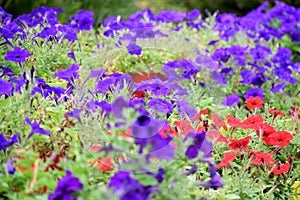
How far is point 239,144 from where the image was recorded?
2746mm

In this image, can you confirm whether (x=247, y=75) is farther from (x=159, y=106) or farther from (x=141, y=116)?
(x=141, y=116)

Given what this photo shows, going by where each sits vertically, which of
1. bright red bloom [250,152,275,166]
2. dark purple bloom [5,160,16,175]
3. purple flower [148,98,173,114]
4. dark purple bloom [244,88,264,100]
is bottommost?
dark purple bloom [5,160,16,175]

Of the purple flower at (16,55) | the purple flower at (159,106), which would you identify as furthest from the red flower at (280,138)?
the purple flower at (16,55)

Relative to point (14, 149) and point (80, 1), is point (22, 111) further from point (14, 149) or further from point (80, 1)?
point (80, 1)

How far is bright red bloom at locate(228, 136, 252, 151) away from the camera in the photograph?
271cm

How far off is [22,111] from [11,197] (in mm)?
433

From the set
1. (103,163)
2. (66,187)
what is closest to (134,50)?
(103,163)

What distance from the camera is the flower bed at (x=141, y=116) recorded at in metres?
1.98

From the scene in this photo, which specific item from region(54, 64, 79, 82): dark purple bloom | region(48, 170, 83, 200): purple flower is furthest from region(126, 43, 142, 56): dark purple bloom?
region(48, 170, 83, 200): purple flower

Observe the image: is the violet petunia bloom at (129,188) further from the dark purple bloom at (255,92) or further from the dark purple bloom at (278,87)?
the dark purple bloom at (278,87)

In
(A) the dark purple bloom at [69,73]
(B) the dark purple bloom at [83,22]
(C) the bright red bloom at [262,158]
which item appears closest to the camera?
(C) the bright red bloom at [262,158]

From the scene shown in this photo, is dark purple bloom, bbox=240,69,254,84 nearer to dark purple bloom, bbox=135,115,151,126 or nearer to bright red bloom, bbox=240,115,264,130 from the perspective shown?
bright red bloom, bbox=240,115,264,130

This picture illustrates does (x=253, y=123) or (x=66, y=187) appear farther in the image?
(x=253, y=123)

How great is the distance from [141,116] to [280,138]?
912 millimetres
